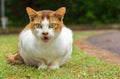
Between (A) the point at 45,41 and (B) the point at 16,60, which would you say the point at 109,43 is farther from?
(A) the point at 45,41

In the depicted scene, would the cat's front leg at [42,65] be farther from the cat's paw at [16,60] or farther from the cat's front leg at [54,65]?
the cat's paw at [16,60]

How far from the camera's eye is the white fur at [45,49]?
644cm

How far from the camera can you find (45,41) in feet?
20.7

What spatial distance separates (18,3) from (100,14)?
15.7 ft

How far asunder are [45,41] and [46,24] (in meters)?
0.29

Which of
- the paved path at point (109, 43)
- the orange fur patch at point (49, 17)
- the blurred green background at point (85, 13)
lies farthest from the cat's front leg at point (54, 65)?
the blurred green background at point (85, 13)

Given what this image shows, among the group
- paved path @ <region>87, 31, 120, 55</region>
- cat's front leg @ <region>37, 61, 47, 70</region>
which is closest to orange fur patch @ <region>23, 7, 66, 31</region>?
cat's front leg @ <region>37, 61, 47, 70</region>

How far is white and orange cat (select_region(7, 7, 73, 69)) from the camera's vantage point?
20.3ft

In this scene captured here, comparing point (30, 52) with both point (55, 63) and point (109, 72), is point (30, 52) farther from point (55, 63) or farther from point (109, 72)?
point (109, 72)

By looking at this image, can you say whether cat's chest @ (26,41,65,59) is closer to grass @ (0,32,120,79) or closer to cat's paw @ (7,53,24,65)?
grass @ (0,32,120,79)

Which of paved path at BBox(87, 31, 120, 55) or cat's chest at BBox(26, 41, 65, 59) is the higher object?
cat's chest at BBox(26, 41, 65, 59)

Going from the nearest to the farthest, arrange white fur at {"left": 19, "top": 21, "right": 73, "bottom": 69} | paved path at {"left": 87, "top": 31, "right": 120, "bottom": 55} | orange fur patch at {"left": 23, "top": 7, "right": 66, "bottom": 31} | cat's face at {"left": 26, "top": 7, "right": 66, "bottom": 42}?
cat's face at {"left": 26, "top": 7, "right": 66, "bottom": 42} < orange fur patch at {"left": 23, "top": 7, "right": 66, "bottom": 31} < white fur at {"left": 19, "top": 21, "right": 73, "bottom": 69} < paved path at {"left": 87, "top": 31, "right": 120, "bottom": 55}

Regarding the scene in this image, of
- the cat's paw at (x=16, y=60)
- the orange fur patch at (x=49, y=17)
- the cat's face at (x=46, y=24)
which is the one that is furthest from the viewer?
the cat's paw at (x=16, y=60)

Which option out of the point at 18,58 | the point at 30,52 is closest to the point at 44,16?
the point at 30,52
